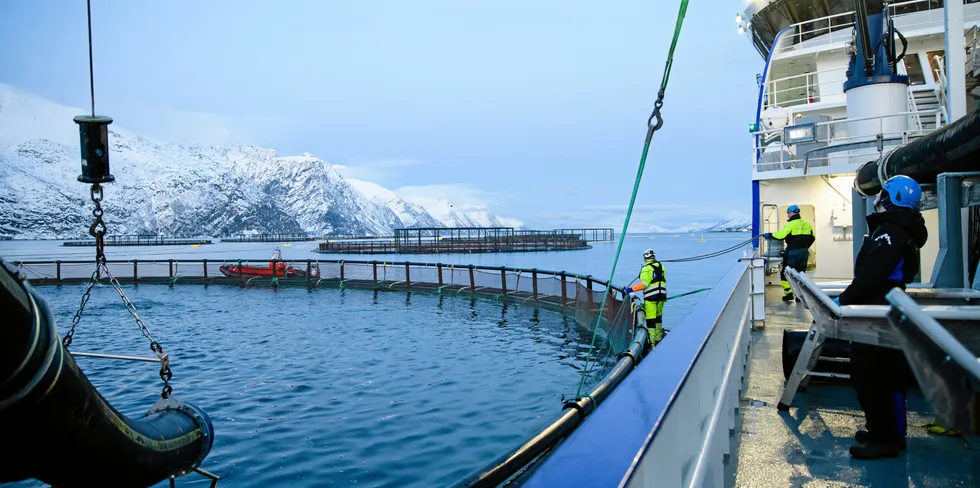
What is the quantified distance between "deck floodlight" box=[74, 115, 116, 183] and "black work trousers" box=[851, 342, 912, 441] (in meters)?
6.09

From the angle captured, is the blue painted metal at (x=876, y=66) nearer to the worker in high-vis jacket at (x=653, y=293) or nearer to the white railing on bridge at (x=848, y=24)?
the white railing on bridge at (x=848, y=24)

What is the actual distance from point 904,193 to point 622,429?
10.0 ft

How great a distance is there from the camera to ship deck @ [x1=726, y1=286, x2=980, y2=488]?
11.6ft

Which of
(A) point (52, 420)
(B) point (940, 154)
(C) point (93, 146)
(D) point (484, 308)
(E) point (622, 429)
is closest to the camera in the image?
(E) point (622, 429)

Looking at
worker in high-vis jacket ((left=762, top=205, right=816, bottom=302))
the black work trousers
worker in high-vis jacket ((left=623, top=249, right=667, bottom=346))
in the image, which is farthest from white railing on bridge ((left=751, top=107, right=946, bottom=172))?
the black work trousers

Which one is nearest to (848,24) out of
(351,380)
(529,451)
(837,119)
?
(837,119)

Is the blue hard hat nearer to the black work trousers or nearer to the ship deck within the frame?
the black work trousers

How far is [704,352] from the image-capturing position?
254 cm

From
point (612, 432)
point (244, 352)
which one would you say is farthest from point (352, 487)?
point (244, 352)

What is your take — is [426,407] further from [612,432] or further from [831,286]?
[612,432]

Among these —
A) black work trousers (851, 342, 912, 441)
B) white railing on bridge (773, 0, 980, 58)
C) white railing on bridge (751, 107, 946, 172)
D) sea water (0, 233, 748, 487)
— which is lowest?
sea water (0, 233, 748, 487)

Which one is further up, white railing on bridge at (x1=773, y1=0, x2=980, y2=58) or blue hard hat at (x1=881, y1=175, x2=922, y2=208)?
white railing on bridge at (x1=773, y1=0, x2=980, y2=58)

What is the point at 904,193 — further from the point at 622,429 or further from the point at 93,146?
the point at 93,146

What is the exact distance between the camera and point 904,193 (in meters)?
3.67
